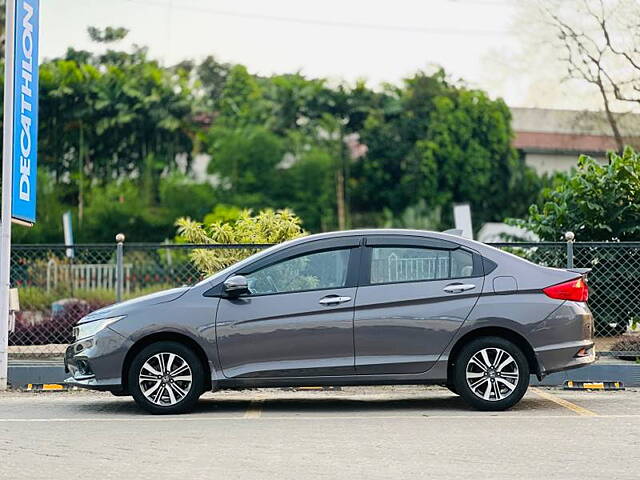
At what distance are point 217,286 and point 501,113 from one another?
56.5m

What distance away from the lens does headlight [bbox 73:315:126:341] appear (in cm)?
970

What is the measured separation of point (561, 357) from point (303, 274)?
94.0 inches

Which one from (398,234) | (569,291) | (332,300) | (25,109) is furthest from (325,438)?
(25,109)

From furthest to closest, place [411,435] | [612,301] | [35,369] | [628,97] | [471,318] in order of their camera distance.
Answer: [628,97] → [612,301] → [35,369] → [471,318] → [411,435]

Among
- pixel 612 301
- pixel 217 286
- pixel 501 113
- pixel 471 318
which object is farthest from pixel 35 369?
pixel 501 113

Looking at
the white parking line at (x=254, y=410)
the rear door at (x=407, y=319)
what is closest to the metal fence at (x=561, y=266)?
the white parking line at (x=254, y=410)

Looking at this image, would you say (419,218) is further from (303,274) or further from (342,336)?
(342,336)

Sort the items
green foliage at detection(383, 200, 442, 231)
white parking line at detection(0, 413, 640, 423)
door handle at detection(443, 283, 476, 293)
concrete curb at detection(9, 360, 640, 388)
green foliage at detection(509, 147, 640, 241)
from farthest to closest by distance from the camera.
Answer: green foliage at detection(383, 200, 442, 231) < green foliage at detection(509, 147, 640, 241) < concrete curb at detection(9, 360, 640, 388) < door handle at detection(443, 283, 476, 293) < white parking line at detection(0, 413, 640, 423)

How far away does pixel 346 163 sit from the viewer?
67750 millimetres

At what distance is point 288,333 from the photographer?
31.4 ft

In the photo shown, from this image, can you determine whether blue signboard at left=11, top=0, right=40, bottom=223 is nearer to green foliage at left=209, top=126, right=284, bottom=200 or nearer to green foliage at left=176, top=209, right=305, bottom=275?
green foliage at left=176, top=209, right=305, bottom=275

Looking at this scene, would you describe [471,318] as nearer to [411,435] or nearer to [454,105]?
[411,435]

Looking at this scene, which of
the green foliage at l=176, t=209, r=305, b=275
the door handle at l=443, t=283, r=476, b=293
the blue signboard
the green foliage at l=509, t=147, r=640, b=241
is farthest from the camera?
the green foliage at l=509, t=147, r=640, b=241

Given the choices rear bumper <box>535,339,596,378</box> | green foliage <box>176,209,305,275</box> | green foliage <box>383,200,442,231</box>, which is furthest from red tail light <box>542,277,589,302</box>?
green foliage <box>383,200,442,231</box>
